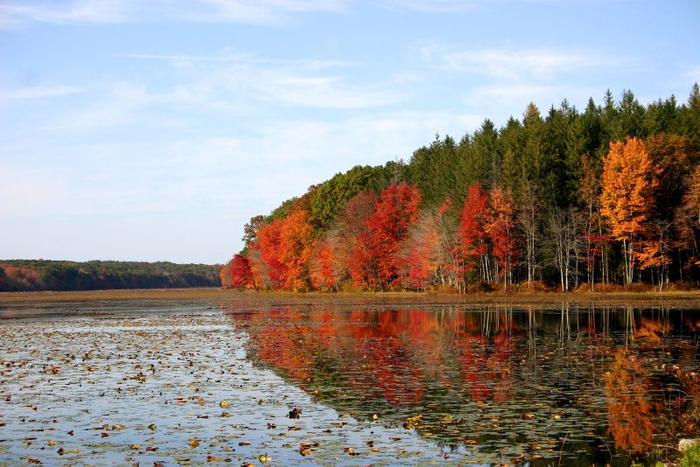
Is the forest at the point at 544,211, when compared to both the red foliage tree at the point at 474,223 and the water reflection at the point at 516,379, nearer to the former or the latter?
the red foliage tree at the point at 474,223

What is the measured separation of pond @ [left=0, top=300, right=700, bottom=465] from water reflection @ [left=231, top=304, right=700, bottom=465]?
8 centimetres

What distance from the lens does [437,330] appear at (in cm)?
4406

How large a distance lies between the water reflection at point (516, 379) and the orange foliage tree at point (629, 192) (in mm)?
33418

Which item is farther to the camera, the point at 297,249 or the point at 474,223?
the point at 297,249

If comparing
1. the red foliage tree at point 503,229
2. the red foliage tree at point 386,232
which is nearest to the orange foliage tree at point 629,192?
the red foliage tree at point 503,229

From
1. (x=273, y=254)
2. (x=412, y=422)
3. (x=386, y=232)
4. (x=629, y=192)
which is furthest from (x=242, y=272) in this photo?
(x=412, y=422)

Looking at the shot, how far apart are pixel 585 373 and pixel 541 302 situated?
49.4 meters

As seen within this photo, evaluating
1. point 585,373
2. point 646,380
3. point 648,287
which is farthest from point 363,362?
point 648,287

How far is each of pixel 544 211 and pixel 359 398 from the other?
7241 centimetres

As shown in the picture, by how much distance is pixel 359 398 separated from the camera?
2103cm

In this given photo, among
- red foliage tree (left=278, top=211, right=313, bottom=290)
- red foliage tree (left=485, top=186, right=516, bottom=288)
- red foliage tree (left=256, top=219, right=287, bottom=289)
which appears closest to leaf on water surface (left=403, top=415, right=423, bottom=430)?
red foliage tree (left=485, top=186, right=516, bottom=288)

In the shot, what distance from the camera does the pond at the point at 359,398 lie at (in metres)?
15.0

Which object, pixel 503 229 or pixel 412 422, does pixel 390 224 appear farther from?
pixel 412 422

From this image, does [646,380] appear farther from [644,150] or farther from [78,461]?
[644,150]
